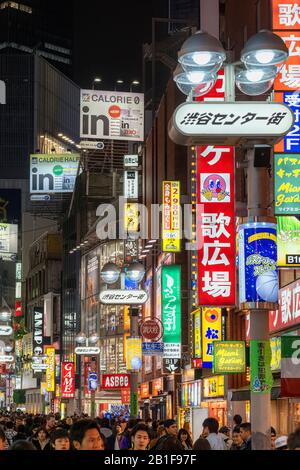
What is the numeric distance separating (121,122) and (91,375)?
1614 cm

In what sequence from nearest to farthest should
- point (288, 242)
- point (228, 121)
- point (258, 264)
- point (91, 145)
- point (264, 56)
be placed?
point (264, 56) → point (228, 121) → point (258, 264) → point (288, 242) → point (91, 145)

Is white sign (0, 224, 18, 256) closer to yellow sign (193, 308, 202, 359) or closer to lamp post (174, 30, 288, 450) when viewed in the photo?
yellow sign (193, 308, 202, 359)

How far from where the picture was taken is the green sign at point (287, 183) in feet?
68.3

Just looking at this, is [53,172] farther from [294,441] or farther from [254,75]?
[294,441]

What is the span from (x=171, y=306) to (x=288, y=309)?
2077 centimetres

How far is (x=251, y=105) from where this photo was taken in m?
13.3

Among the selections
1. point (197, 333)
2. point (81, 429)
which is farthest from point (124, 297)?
point (81, 429)

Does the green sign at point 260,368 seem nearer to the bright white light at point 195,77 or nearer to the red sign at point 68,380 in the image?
the bright white light at point 195,77

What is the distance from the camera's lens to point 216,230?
29.8 meters

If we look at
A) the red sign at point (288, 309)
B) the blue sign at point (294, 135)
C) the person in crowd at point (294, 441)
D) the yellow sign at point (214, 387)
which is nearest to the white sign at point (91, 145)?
the yellow sign at point (214, 387)

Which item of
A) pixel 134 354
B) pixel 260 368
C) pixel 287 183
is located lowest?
pixel 260 368

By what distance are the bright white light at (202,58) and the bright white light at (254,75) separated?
0.68 m
